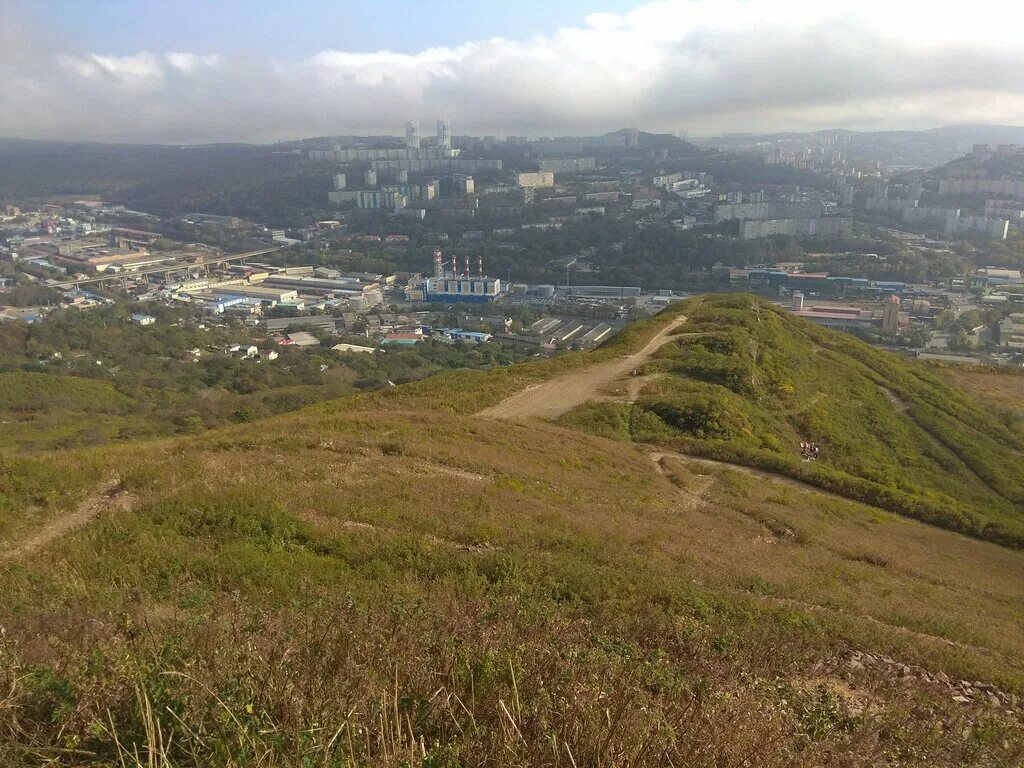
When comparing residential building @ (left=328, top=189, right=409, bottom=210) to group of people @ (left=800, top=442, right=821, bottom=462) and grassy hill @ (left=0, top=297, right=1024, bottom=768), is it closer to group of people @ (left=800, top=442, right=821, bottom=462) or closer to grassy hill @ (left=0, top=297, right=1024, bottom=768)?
group of people @ (left=800, top=442, right=821, bottom=462)

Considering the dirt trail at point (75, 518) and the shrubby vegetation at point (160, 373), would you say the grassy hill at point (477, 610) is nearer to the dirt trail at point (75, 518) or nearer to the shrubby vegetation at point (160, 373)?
the dirt trail at point (75, 518)

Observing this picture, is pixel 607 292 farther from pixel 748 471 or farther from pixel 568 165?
pixel 568 165

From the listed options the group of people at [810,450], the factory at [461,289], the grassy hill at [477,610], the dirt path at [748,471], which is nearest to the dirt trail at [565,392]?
the grassy hill at [477,610]

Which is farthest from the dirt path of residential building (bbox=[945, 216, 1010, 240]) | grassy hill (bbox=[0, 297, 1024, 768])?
residential building (bbox=[945, 216, 1010, 240])

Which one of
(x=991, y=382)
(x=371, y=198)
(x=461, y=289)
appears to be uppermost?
(x=371, y=198)

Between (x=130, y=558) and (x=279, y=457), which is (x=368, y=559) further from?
(x=279, y=457)

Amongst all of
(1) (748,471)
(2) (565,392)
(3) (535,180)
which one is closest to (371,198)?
(3) (535,180)
